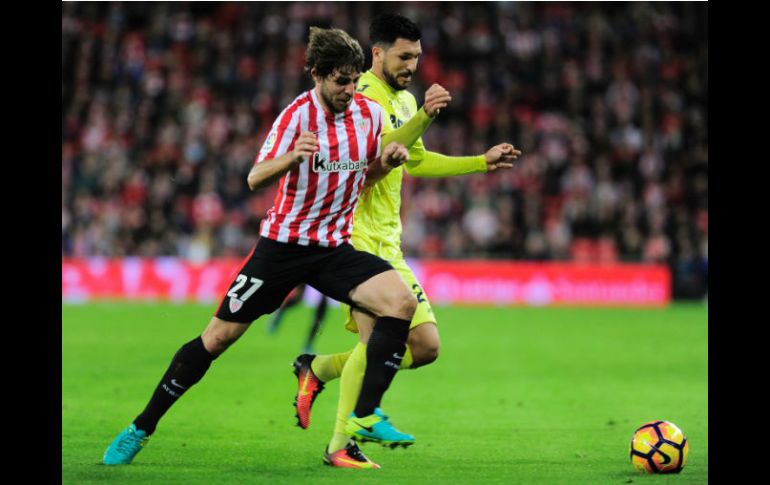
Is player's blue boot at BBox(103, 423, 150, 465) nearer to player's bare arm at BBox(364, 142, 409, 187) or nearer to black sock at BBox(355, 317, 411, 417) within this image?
black sock at BBox(355, 317, 411, 417)

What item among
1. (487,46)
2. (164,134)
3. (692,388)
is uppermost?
(487,46)

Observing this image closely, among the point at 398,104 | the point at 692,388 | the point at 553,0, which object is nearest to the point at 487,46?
the point at 553,0

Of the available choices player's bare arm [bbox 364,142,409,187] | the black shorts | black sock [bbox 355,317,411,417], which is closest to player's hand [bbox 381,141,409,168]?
player's bare arm [bbox 364,142,409,187]

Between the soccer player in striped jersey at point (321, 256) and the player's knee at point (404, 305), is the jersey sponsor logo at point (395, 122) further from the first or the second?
the player's knee at point (404, 305)

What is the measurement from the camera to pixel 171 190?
2511 centimetres

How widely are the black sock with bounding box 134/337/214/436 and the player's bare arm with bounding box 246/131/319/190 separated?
41.0 inches

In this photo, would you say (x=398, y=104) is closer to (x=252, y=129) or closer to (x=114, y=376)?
(x=114, y=376)

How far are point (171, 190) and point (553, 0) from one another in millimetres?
10326

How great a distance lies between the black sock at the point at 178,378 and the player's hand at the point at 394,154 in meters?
1.48

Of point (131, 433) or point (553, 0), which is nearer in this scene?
point (131, 433)

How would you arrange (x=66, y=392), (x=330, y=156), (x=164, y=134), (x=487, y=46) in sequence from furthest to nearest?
(x=487, y=46)
(x=164, y=134)
(x=66, y=392)
(x=330, y=156)

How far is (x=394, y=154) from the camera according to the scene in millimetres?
6688

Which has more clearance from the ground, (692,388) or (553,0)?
(553,0)

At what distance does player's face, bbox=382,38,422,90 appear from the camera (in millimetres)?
7520
